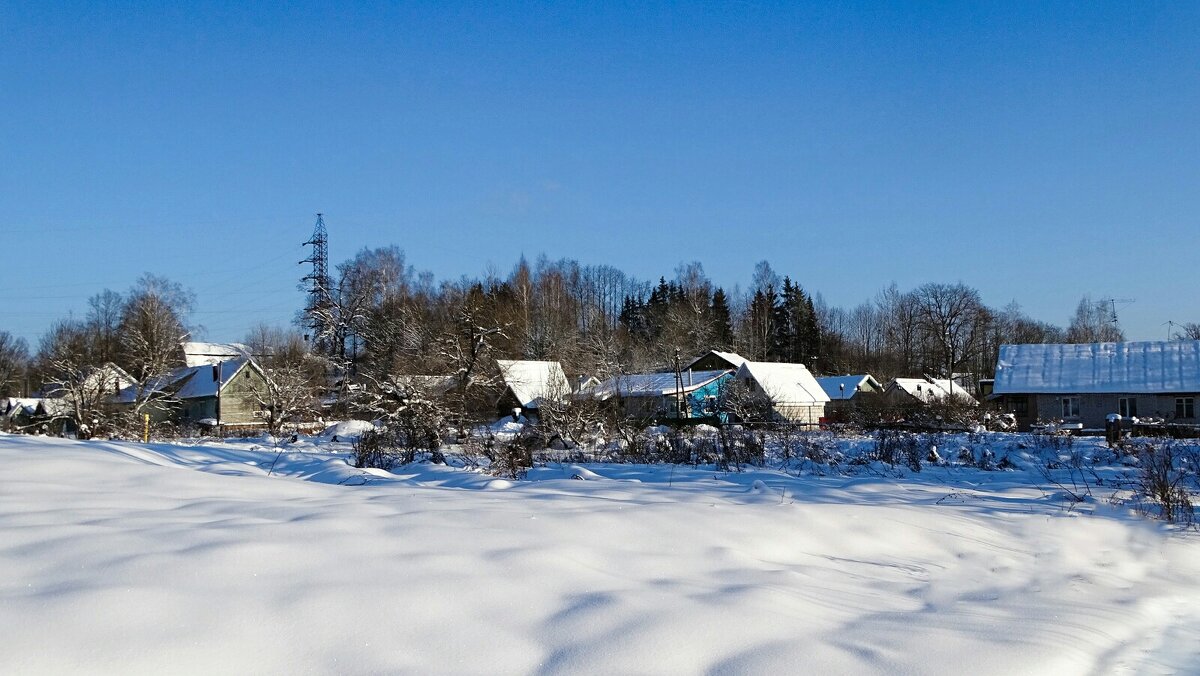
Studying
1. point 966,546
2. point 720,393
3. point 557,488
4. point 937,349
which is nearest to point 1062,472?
point 966,546

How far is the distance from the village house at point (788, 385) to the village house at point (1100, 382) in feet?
32.6

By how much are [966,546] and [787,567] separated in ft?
7.24

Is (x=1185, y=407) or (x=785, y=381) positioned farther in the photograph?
(x=785, y=381)

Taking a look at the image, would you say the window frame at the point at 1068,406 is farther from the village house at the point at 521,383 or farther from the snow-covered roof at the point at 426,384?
the snow-covered roof at the point at 426,384

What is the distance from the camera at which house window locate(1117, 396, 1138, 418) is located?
39844 millimetres

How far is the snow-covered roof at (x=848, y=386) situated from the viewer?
199 feet

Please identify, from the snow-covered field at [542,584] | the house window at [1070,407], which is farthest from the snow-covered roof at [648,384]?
the snow-covered field at [542,584]

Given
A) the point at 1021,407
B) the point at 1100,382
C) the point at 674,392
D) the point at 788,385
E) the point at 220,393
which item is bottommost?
the point at 1021,407

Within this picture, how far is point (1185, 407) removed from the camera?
129 feet

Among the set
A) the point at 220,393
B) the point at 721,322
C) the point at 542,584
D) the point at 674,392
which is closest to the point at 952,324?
the point at 721,322

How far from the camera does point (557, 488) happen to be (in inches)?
360

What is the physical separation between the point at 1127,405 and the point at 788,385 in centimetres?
1712

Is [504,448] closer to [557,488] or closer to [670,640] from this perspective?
[557,488]

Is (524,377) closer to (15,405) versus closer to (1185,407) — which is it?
(1185,407)
